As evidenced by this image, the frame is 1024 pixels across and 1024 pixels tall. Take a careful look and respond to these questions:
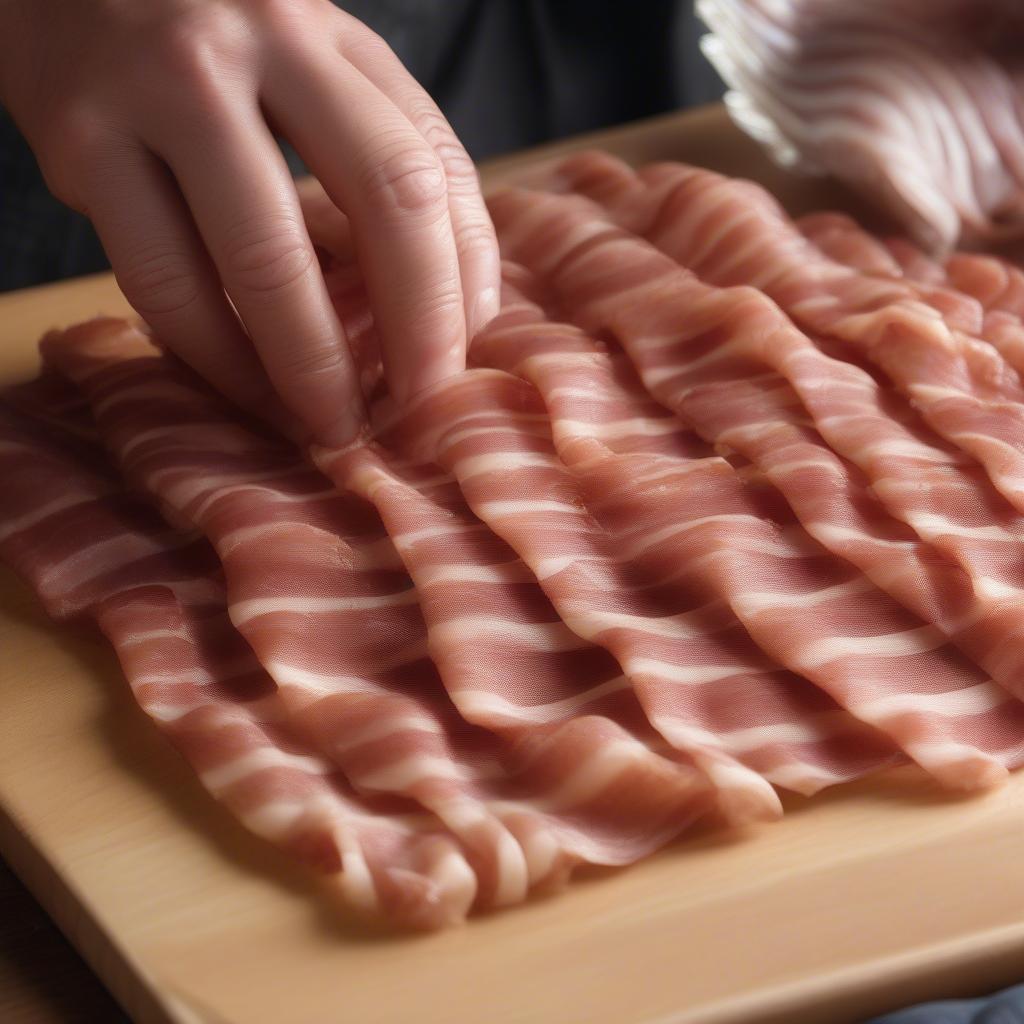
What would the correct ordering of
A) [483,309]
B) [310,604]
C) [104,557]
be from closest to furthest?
[310,604] → [104,557] → [483,309]

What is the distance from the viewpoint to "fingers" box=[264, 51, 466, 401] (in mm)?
1339

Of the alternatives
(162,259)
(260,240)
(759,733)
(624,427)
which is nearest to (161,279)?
(162,259)

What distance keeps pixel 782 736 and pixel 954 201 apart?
1012 mm

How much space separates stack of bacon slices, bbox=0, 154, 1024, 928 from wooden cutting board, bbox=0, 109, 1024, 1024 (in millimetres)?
30

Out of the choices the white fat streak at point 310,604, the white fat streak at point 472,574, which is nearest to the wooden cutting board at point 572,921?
the white fat streak at point 310,604

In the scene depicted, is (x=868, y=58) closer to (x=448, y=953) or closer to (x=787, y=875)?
(x=787, y=875)

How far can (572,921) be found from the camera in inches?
41.2

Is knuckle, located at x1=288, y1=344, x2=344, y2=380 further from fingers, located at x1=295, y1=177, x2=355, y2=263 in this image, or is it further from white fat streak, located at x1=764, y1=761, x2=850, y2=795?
white fat streak, located at x1=764, y1=761, x2=850, y2=795

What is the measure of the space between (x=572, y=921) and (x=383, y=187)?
661 mm

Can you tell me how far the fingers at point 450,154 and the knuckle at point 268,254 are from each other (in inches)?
7.4

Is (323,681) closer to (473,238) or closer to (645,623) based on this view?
(645,623)

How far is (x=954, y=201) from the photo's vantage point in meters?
1.91

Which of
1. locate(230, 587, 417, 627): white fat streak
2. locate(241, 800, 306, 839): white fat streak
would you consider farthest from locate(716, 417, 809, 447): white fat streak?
locate(241, 800, 306, 839): white fat streak

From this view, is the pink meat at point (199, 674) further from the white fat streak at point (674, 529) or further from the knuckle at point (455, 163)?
the knuckle at point (455, 163)
